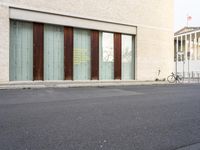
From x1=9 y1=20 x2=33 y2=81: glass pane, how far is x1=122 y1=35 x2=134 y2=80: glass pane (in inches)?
310

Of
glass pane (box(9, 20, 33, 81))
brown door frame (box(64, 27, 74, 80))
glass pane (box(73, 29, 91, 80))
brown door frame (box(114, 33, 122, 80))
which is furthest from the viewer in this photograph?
brown door frame (box(114, 33, 122, 80))

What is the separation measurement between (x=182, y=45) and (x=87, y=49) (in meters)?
27.1

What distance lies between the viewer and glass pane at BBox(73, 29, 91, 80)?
58.4ft

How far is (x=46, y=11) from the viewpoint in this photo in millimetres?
16078

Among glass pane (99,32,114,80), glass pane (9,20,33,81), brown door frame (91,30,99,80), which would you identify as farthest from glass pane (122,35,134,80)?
glass pane (9,20,33,81)

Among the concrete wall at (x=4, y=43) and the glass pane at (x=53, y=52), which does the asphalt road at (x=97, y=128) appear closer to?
the concrete wall at (x=4, y=43)

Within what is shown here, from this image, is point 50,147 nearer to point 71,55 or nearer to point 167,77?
point 71,55

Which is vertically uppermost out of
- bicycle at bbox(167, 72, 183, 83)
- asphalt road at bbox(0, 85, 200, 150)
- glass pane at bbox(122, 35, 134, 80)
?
glass pane at bbox(122, 35, 134, 80)

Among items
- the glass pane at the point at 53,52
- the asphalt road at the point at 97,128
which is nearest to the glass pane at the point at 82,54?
the glass pane at the point at 53,52

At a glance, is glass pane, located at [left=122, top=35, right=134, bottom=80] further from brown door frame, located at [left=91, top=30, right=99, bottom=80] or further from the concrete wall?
the concrete wall

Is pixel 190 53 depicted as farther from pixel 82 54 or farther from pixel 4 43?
pixel 4 43

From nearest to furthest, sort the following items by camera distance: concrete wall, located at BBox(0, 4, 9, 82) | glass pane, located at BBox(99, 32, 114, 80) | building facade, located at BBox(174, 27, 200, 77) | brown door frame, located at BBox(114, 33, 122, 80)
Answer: concrete wall, located at BBox(0, 4, 9, 82) → glass pane, located at BBox(99, 32, 114, 80) → brown door frame, located at BBox(114, 33, 122, 80) → building facade, located at BBox(174, 27, 200, 77)

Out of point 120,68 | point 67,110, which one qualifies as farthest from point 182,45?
point 67,110

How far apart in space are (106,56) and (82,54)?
2.19 meters
